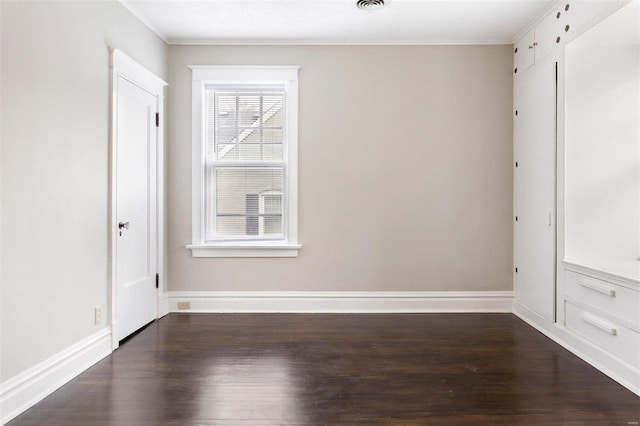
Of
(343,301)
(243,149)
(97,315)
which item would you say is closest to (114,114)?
(243,149)

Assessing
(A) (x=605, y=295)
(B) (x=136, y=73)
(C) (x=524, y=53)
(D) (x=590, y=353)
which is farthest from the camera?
(C) (x=524, y=53)

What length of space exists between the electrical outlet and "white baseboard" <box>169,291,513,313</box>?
108cm

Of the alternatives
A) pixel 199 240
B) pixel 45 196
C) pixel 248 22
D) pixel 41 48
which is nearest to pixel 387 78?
pixel 248 22

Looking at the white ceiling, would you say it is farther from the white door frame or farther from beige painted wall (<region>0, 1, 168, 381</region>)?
beige painted wall (<region>0, 1, 168, 381</region>)

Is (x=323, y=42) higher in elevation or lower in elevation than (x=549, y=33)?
higher

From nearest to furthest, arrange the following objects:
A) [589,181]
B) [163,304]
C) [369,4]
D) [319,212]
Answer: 1. [589,181]
2. [369,4]
3. [163,304]
4. [319,212]

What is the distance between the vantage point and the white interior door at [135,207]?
290cm

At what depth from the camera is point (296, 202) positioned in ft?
12.1

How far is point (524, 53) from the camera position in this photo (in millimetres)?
3434

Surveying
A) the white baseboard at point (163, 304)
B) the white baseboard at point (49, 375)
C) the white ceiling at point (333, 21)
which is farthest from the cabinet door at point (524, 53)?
the white baseboard at point (49, 375)

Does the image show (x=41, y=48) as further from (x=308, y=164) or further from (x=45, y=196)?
(x=308, y=164)

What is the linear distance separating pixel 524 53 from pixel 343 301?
2940mm

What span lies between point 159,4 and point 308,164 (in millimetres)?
1847

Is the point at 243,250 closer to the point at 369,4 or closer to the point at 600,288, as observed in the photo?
the point at 369,4
